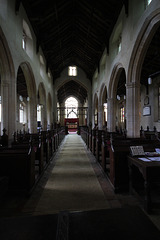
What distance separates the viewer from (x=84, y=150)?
7.55m

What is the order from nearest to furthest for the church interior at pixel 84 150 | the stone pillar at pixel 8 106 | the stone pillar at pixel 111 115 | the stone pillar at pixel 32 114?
the church interior at pixel 84 150
the stone pillar at pixel 8 106
the stone pillar at pixel 32 114
the stone pillar at pixel 111 115

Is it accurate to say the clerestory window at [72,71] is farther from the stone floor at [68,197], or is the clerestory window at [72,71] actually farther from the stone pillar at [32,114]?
the stone floor at [68,197]

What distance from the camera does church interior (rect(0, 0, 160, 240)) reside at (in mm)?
727

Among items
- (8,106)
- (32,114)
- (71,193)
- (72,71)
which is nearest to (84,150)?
(32,114)

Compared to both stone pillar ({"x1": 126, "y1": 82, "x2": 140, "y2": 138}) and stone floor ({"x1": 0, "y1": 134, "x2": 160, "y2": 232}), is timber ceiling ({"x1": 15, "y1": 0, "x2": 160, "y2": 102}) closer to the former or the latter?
stone pillar ({"x1": 126, "y1": 82, "x2": 140, "y2": 138})

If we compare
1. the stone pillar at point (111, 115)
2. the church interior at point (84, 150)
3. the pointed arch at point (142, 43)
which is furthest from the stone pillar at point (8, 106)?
the stone pillar at point (111, 115)

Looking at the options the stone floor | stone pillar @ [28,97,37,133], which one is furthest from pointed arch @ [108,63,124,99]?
the stone floor

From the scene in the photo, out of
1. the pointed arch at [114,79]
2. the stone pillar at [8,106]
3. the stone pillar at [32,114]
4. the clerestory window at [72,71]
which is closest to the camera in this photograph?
the stone pillar at [8,106]

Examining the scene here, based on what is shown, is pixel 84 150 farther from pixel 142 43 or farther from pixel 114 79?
pixel 142 43

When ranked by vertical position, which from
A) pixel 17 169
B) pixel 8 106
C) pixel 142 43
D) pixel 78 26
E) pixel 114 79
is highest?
pixel 78 26

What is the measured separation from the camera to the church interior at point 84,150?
727 millimetres

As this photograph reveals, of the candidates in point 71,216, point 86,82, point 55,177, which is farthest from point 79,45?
point 71,216

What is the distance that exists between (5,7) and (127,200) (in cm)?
643

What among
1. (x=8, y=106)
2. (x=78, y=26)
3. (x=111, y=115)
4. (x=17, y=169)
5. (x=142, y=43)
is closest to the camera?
(x=17, y=169)
